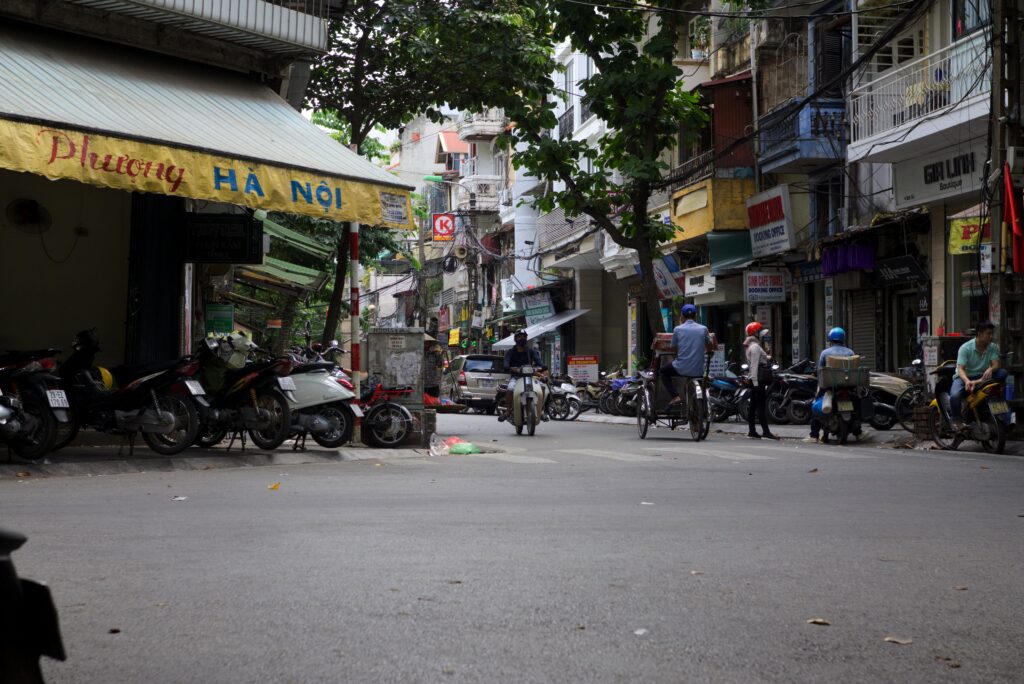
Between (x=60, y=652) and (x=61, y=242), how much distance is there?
14838mm

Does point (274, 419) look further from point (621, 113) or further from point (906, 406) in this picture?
point (621, 113)

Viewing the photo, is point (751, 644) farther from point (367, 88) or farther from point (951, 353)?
point (367, 88)

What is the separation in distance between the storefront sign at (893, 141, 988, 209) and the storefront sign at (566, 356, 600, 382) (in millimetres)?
13375

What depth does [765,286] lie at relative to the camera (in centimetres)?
3069

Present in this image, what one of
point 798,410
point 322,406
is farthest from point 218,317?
point 798,410

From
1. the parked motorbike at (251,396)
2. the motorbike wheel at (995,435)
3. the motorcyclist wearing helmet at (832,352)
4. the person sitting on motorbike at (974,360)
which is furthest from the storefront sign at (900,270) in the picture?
the parked motorbike at (251,396)

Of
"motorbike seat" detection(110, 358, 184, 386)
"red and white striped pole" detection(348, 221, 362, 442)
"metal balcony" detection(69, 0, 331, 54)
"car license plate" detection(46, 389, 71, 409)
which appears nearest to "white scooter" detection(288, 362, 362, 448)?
"red and white striped pole" detection(348, 221, 362, 442)

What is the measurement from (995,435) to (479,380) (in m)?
22.5

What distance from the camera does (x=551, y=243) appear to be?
52.0 m

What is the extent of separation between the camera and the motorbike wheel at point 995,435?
601 inches

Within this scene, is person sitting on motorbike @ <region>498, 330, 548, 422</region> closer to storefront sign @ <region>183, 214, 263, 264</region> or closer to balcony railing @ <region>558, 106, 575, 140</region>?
storefront sign @ <region>183, 214, 263, 264</region>

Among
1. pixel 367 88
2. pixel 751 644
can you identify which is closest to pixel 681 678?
pixel 751 644

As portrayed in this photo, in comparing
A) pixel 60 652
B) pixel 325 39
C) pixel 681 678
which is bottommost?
pixel 681 678

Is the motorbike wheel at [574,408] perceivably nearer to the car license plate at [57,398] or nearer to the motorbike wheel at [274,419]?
the motorbike wheel at [274,419]
